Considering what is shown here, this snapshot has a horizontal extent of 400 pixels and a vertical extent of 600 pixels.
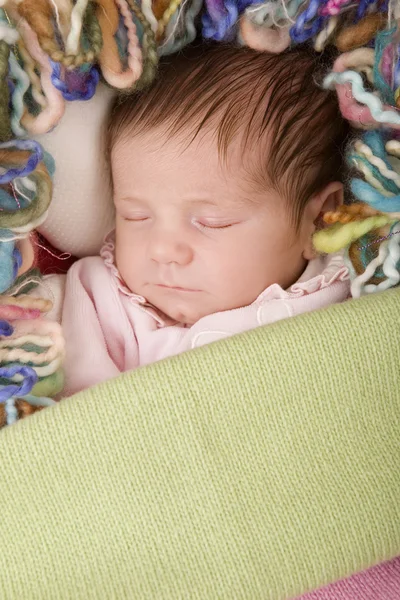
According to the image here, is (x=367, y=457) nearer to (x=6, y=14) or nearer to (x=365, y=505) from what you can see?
(x=365, y=505)

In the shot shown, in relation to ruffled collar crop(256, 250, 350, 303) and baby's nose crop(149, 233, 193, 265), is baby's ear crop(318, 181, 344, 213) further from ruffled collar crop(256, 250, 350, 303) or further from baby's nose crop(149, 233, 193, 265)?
baby's nose crop(149, 233, 193, 265)

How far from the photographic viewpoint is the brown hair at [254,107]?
109 centimetres

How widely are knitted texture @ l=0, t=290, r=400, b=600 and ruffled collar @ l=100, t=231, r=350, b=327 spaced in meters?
0.27

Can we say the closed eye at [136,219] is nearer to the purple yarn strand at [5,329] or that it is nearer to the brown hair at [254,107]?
the brown hair at [254,107]

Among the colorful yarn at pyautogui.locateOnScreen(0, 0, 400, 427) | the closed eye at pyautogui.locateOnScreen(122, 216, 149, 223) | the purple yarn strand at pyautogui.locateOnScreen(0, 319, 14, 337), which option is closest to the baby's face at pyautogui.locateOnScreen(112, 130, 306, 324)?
Answer: the closed eye at pyautogui.locateOnScreen(122, 216, 149, 223)

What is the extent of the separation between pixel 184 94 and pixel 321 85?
8.0 inches

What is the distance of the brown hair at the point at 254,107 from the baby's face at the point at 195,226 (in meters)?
0.03

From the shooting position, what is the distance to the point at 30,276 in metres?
1.04

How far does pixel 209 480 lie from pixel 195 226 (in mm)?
422

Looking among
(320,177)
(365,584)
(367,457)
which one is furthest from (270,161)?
(365,584)

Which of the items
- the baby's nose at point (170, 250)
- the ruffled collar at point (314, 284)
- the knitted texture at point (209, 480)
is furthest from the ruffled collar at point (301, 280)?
the knitted texture at point (209, 480)

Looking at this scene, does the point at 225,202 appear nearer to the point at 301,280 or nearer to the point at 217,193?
the point at 217,193

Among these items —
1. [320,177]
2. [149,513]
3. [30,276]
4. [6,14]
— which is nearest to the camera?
[149,513]

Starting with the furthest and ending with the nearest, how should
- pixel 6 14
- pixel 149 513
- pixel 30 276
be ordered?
pixel 30 276 < pixel 6 14 < pixel 149 513
